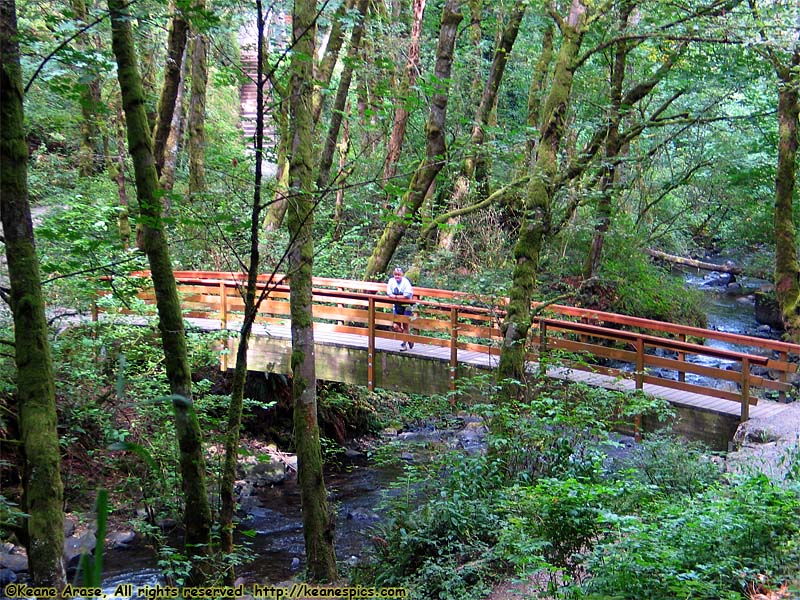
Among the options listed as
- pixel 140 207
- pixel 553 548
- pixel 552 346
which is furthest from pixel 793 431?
pixel 140 207

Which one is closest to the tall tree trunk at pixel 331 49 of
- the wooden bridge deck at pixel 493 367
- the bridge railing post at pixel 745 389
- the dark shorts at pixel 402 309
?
the dark shorts at pixel 402 309

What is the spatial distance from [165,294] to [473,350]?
6.14 metres

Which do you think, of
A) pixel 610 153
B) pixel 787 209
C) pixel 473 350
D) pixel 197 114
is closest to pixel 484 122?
pixel 610 153

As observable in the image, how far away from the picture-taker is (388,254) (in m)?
13.0

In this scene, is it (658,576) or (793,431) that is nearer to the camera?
(658,576)

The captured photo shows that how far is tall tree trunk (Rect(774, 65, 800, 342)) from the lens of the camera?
10375 millimetres

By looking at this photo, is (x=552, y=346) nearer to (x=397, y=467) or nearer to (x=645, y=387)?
(x=645, y=387)

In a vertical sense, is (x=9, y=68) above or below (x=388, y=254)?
above

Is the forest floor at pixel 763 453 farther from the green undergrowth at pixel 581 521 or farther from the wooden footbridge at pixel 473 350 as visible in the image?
the wooden footbridge at pixel 473 350

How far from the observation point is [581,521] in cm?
438

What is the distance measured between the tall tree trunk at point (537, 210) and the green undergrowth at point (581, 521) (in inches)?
22.3

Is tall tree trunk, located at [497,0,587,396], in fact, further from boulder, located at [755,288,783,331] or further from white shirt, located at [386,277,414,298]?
boulder, located at [755,288,783,331]

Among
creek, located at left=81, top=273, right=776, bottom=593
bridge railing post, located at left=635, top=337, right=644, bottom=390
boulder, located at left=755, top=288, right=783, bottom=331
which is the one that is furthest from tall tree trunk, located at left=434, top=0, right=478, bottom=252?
boulder, located at left=755, top=288, right=783, bottom=331

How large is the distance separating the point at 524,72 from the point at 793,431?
48.5 feet
